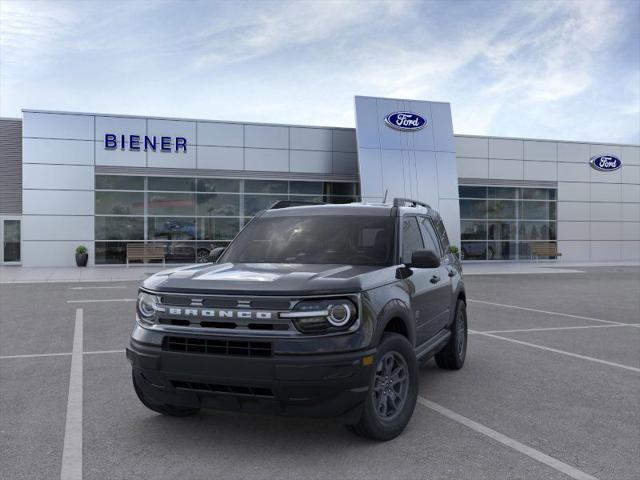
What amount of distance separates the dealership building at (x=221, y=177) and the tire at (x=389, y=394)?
22.6 meters

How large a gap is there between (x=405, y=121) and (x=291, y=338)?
2552cm

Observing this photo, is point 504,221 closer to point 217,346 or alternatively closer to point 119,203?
point 119,203

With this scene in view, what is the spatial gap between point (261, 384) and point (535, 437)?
2.14 meters

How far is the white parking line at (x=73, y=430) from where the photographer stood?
3756 millimetres

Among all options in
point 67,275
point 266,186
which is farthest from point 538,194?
point 67,275

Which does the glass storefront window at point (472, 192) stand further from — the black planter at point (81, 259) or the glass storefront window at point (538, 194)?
the black planter at point (81, 259)

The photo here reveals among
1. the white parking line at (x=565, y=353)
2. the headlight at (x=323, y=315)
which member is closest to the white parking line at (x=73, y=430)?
the headlight at (x=323, y=315)

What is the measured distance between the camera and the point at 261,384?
3.76 metres

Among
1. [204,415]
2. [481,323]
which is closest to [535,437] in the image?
[204,415]

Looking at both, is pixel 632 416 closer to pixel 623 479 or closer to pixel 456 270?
pixel 623 479

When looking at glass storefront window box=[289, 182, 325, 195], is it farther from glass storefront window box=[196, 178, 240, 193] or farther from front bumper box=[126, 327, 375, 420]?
front bumper box=[126, 327, 375, 420]

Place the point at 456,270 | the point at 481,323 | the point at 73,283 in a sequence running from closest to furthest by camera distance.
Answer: the point at 456,270
the point at 481,323
the point at 73,283

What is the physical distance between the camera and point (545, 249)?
32.2 metres

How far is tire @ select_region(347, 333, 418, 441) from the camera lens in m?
4.08
